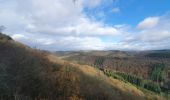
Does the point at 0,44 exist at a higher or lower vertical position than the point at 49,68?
higher

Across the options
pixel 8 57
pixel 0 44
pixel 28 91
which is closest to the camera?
pixel 28 91

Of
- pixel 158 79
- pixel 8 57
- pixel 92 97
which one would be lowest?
pixel 158 79

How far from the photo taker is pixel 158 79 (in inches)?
6934

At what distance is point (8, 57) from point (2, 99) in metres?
13.2

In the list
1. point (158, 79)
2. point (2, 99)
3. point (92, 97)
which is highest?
point (2, 99)

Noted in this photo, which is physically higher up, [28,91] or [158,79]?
[28,91]

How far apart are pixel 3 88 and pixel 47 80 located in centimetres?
599

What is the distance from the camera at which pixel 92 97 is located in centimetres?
2522

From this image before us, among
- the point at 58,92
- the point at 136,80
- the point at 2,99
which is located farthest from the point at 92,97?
the point at 136,80

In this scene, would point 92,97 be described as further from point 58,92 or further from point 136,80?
point 136,80

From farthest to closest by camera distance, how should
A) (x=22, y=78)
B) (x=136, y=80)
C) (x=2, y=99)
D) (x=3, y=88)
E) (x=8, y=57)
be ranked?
(x=136, y=80) → (x=8, y=57) → (x=22, y=78) → (x=3, y=88) → (x=2, y=99)

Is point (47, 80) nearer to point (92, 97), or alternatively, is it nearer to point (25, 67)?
point (25, 67)

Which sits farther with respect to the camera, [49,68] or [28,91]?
[49,68]

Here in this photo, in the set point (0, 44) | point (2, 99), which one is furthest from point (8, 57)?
point (2, 99)
